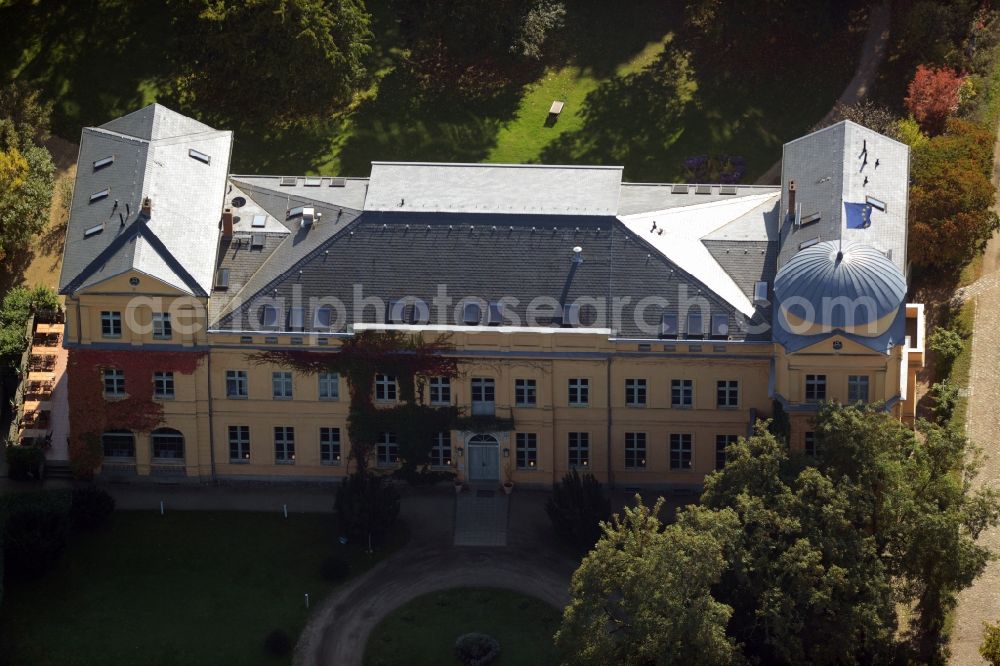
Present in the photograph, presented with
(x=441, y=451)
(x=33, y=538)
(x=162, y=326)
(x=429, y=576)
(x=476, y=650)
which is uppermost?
(x=162, y=326)

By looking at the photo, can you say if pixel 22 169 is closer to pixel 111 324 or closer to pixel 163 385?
pixel 111 324

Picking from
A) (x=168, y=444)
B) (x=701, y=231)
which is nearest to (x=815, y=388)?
(x=701, y=231)

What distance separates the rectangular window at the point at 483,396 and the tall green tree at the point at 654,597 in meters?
17.3

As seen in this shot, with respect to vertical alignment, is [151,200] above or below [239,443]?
above

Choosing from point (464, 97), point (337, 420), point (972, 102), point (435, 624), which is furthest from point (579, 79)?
point (435, 624)

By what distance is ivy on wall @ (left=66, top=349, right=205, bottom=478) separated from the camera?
139 meters

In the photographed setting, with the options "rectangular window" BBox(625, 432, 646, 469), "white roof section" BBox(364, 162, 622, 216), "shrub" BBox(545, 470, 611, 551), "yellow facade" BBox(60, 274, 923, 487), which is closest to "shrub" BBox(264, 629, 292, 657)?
"yellow facade" BBox(60, 274, 923, 487)

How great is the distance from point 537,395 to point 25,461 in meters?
30.6

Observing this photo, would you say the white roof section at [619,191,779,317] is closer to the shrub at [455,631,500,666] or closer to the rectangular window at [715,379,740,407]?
the rectangular window at [715,379,740,407]

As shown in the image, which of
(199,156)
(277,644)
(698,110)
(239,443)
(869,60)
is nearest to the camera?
(277,644)

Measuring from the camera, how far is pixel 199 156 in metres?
144

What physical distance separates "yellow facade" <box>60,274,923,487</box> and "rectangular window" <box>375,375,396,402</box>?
1889 mm

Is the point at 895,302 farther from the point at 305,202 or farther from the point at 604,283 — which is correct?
the point at 305,202

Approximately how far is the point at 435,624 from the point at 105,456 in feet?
78.4
